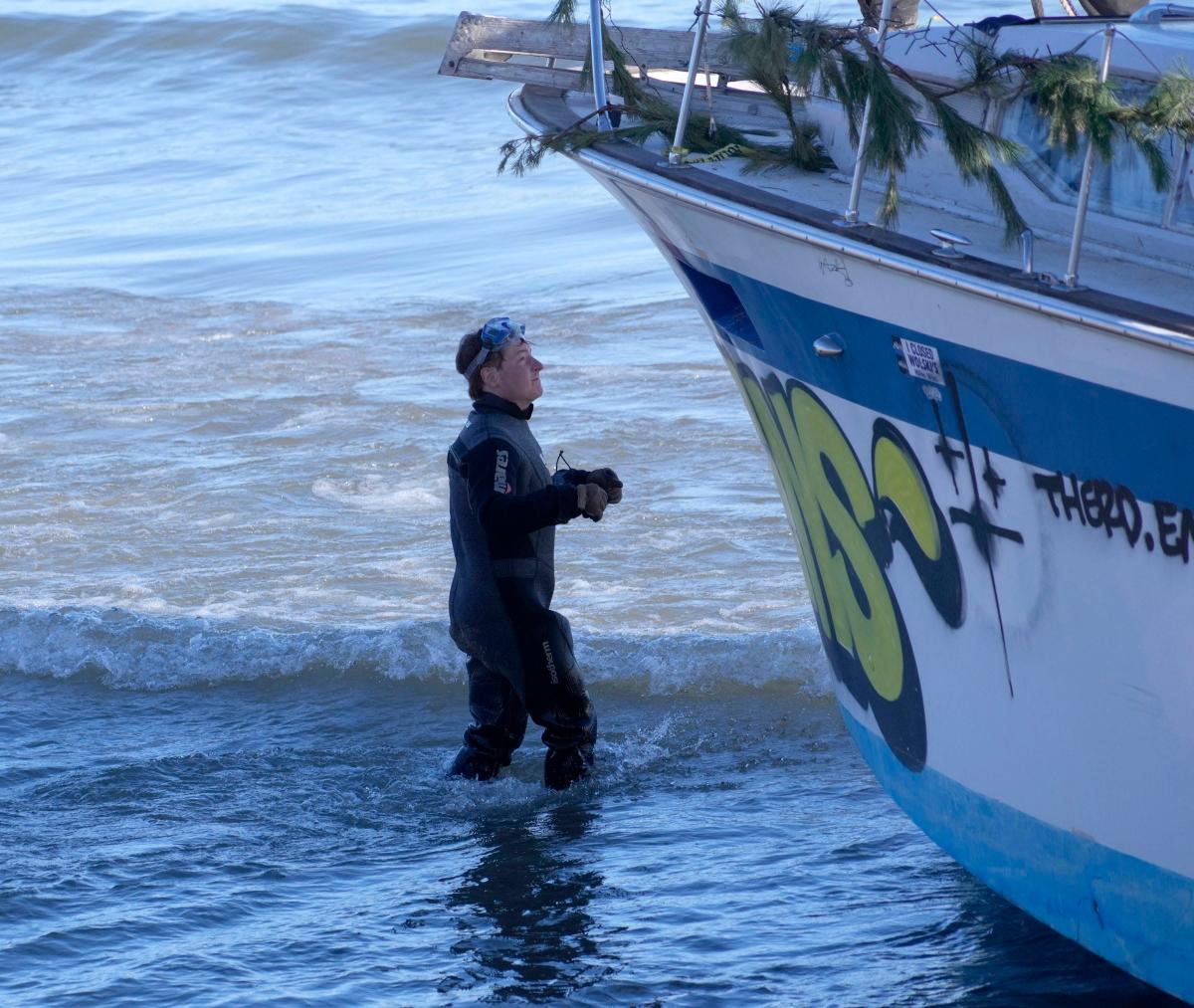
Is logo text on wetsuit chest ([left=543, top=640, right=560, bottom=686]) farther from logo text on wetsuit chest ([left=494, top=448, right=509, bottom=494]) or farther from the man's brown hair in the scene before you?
the man's brown hair

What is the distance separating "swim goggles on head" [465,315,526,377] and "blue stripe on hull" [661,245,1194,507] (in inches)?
32.8

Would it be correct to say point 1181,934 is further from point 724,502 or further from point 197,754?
point 724,502

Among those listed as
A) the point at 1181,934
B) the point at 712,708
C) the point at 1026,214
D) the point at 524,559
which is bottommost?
the point at 712,708

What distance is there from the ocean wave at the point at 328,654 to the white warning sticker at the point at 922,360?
Answer: 105 inches

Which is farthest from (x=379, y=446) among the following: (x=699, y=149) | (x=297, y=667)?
(x=699, y=149)

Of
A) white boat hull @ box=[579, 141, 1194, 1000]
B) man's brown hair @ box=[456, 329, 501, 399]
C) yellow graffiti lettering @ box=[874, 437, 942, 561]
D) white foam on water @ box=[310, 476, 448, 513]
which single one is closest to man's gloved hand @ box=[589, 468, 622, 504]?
man's brown hair @ box=[456, 329, 501, 399]

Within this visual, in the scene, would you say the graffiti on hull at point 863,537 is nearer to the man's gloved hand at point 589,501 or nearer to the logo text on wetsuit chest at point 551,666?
the man's gloved hand at point 589,501

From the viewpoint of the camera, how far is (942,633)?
4090 millimetres

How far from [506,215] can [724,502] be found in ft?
31.6

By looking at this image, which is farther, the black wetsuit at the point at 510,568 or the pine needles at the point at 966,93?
the black wetsuit at the point at 510,568

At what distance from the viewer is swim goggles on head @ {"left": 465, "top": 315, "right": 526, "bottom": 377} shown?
503 cm

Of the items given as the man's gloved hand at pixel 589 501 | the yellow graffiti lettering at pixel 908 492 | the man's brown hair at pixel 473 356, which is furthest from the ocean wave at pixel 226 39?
the yellow graffiti lettering at pixel 908 492

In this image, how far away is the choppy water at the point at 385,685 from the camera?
14.3ft

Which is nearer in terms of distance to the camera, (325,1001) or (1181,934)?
(1181,934)
